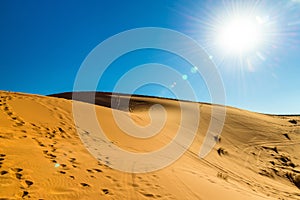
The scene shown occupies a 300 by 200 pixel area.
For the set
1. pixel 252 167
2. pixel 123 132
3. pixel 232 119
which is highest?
pixel 232 119

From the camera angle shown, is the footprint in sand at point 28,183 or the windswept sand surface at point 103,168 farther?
the windswept sand surface at point 103,168

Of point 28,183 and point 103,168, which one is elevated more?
point 103,168

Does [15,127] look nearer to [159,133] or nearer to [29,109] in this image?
[29,109]

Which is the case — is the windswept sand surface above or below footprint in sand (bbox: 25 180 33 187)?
above

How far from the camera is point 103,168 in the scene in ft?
19.4

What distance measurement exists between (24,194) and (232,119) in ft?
63.5

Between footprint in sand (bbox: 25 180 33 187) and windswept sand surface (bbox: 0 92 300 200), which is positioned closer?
footprint in sand (bbox: 25 180 33 187)

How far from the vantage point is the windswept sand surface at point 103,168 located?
15.2ft

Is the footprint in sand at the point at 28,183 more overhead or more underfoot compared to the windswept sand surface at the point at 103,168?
more underfoot

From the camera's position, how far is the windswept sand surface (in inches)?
182

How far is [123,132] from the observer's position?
1016 cm

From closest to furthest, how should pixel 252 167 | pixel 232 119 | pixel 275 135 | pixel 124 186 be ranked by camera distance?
pixel 124 186, pixel 252 167, pixel 275 135, pixel 232 119

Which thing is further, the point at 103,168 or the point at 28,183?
the point at 103,168

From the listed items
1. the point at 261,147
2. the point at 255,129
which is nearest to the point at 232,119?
the point at 255,129
